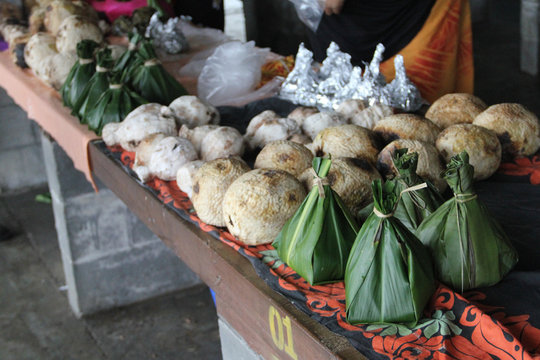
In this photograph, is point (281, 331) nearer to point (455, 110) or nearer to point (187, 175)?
point (187, 175)

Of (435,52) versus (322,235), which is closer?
(322,235)

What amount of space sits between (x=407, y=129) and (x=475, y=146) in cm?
20

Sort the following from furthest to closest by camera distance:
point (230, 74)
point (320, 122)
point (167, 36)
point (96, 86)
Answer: point (167, 36)
point (230, 74)
point (96, 86)
point (320, 122)

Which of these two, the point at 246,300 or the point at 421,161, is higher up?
the point at 421,161

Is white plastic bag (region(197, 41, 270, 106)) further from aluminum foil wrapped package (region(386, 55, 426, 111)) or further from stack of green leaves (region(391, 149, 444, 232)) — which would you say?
stack of green leaves (region(391, 149, 444, 232))

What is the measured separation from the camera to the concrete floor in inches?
126

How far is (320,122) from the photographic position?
6.34ft

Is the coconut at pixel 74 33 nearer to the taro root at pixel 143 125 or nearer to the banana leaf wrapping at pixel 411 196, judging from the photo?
the taro root at pixel 143 125

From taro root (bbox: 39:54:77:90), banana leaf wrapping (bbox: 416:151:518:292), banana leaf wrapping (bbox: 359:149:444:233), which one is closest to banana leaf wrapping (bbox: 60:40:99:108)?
taro root (bbox: 39:54:77:90)

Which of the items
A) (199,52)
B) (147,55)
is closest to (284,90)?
(147,55)

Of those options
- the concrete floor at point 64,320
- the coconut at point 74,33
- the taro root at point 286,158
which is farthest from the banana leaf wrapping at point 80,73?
the concrete floor at point 64,320

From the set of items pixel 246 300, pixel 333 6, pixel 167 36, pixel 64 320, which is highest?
pixel 333 6

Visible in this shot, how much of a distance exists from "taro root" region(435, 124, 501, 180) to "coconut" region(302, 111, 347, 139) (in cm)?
41

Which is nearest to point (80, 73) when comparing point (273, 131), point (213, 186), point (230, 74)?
point (230, 74)
